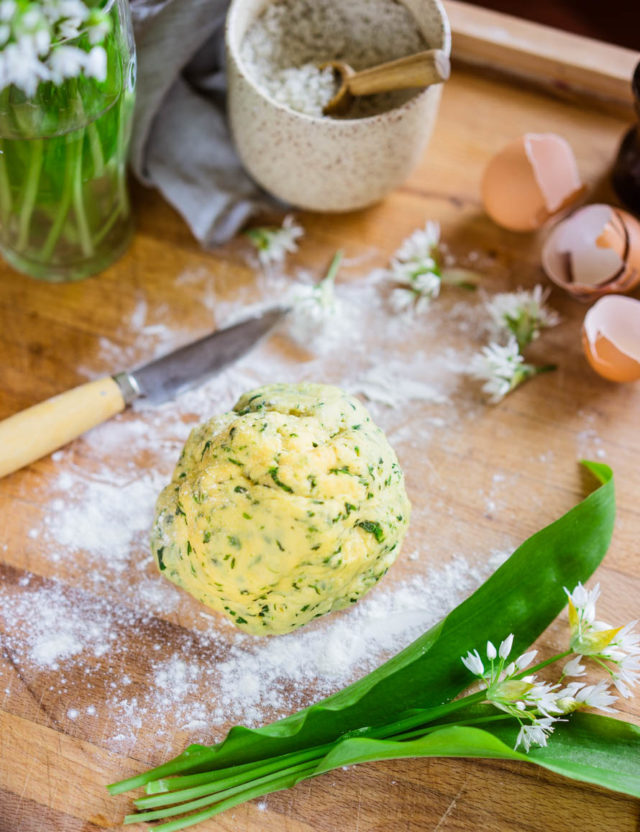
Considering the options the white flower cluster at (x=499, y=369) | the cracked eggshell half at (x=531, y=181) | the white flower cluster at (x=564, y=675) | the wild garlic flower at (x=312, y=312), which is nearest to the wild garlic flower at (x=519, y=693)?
the white flower cluster at (x=564, y=675)

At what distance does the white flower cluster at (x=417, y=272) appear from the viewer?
1.29 meters

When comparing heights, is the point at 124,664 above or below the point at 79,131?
below

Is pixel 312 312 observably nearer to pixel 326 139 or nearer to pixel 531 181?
pixel 326 139

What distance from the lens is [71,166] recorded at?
3.49ft

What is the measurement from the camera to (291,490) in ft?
3.05

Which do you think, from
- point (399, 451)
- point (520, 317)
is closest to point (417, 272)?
point (520, 317)

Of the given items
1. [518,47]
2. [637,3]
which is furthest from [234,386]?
[637,3]

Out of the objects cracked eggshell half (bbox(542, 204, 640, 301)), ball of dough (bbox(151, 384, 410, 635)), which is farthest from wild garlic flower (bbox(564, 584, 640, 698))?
cracked eggshell half (bbox(542, 204, 640, 301))

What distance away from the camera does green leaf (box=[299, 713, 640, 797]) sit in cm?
88

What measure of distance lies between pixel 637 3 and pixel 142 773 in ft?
5.88

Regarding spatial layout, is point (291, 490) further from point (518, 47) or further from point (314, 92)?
point (518, 47)

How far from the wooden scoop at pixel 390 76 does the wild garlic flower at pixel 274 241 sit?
21 centimetres

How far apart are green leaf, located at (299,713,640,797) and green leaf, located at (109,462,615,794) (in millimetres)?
53

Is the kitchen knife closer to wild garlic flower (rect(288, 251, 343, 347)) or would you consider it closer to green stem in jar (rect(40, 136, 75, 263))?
wild garlic flower (rect(288, 251, 343, 347))
